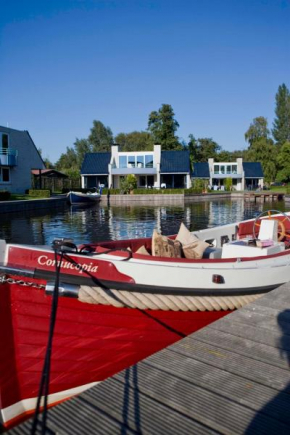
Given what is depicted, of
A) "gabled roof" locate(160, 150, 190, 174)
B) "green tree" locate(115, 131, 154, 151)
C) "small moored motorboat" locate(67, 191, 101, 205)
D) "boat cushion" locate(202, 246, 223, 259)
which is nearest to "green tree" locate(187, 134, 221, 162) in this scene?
"green tree" locate(115, 131, 154, 151)

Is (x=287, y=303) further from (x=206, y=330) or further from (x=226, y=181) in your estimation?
(x=226, y=181)

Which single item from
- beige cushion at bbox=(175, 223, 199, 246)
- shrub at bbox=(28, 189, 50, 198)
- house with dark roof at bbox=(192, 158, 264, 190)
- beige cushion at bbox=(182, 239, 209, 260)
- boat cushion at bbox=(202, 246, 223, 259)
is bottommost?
boat cushion at bbox=(202, 246, 223, 259)

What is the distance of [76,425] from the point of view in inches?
96.2

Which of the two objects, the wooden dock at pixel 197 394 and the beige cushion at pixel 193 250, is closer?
the wooden dock at pixel 197 394

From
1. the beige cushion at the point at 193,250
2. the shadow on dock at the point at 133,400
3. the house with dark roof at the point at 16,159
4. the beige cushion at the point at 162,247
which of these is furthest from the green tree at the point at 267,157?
the shadow on dock at the point at 133,400

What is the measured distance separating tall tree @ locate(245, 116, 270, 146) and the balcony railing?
179ft

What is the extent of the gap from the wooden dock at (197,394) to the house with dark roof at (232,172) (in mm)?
59118

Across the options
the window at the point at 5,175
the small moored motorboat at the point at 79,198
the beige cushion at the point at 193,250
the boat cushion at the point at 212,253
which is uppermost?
the window at the point at 5,175

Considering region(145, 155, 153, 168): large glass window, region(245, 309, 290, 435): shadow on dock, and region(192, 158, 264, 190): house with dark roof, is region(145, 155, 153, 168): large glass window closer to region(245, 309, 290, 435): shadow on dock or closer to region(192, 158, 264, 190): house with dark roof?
region(192, 158, 264, 190): house with dark roof

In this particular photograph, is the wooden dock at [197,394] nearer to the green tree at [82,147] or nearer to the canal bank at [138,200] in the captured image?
the canal bank at [138,200]

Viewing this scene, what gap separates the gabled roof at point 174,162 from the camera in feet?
166

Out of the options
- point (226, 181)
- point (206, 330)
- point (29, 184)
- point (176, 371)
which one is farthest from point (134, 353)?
point (226, 181)

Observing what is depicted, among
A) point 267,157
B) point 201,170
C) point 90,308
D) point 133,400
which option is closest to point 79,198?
point 201,170

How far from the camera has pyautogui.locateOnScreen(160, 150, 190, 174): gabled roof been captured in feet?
166
